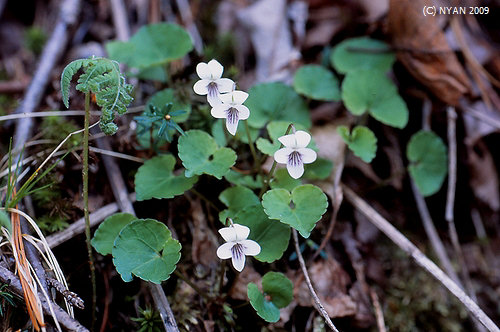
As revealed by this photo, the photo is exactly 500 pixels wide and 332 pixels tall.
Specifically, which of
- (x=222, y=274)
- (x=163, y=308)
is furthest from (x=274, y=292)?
(x=163, y=308)

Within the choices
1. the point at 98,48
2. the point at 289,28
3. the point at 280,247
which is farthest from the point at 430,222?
the point at 98,48

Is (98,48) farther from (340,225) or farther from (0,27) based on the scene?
(340,225)

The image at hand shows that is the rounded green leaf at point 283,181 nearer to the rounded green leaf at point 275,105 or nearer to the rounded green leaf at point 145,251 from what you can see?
the rounded green leaf at point 275,105

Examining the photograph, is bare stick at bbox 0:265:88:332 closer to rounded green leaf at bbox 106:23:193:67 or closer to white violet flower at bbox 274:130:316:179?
white violet flower at bbox 274:130:316:179

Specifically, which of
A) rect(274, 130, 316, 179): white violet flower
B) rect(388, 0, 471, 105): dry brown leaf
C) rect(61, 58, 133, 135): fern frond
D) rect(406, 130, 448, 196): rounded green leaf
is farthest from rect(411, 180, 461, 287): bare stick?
rect(61, 58, 133, 135): fern frond

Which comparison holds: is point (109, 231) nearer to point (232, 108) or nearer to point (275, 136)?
point (232, 108)

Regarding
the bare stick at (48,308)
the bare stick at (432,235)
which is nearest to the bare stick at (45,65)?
the bare stick at (48,308)

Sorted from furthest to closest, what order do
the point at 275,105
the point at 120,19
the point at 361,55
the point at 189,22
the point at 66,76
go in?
the point at 189,22 < the point at 120,19 < the point at 361,55 < the point at 275,105 < the point at 66,76
